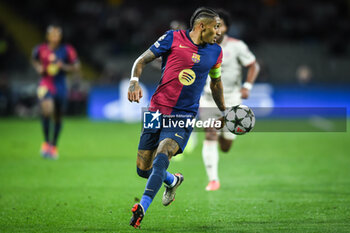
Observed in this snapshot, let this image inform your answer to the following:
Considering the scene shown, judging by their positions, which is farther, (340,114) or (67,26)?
(67,26)

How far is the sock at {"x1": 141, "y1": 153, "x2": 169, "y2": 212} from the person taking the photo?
580 centimetres

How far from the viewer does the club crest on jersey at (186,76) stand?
6477 millimetres

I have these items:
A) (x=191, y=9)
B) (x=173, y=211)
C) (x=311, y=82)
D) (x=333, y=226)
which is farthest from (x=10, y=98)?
(x=333, y=226)

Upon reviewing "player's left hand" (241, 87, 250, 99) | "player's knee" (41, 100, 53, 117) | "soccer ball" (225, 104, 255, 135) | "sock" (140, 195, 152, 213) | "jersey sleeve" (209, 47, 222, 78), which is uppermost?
"player's knee" (41, 100, 53, 117)

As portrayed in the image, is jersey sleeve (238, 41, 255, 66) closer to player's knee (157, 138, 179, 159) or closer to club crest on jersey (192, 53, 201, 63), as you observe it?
club crest on jersey (192, 53, 201, 63)

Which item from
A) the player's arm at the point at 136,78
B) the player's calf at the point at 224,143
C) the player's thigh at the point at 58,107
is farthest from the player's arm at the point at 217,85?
the player's thigh at the point at 58,107

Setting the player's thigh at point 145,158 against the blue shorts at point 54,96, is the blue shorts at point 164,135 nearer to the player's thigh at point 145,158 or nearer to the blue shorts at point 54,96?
the player's thigh at point 145,158

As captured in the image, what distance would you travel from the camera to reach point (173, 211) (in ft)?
23.9

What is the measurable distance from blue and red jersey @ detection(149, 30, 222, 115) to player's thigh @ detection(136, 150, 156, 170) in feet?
1.65

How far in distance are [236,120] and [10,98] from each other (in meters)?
20.3

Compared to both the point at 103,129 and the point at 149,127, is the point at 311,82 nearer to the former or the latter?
the point at 103,129

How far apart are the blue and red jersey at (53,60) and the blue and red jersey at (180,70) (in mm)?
7135

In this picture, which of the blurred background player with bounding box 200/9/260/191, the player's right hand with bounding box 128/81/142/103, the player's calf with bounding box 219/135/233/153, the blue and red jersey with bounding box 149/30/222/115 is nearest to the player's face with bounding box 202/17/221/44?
Answer: the blue and red jersey with bounding box 149/30/222/115

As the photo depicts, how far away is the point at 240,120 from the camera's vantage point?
7027 mm
